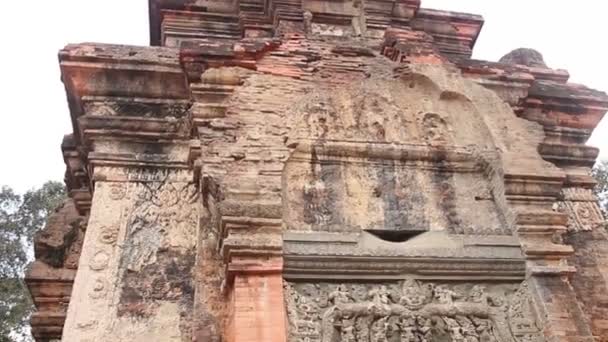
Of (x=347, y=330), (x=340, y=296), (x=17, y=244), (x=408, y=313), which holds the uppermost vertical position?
(x=17, y=244)

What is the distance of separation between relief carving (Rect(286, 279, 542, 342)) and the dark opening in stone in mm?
381

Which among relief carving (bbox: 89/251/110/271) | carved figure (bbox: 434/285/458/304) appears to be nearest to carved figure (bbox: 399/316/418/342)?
carved figure (bbox: 434/285/458/304)

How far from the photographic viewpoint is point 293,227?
4.44 metres

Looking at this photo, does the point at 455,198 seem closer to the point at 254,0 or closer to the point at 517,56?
the point at 517,56

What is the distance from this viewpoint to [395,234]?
4609 millimetres

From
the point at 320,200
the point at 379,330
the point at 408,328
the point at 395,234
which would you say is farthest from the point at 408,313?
the point at 320,200

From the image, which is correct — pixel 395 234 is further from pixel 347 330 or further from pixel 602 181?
pixel 602 181

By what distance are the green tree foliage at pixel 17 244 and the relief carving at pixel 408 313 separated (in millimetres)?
13490

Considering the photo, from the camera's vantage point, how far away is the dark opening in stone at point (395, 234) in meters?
4.57

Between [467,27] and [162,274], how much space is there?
225 inches

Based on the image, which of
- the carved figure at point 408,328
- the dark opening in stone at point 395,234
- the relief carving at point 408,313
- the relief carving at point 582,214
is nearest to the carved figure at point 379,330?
the relief carving at point 408,313

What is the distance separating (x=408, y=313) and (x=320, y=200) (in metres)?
1.11

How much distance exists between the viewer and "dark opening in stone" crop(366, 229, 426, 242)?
4.57m

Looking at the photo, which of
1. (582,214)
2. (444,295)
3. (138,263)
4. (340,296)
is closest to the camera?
(340,296)
